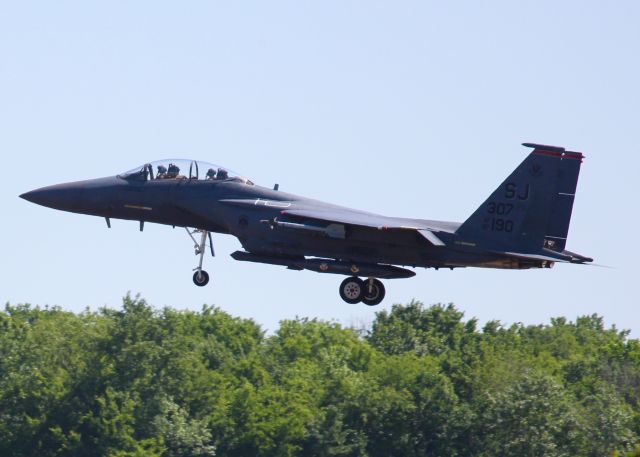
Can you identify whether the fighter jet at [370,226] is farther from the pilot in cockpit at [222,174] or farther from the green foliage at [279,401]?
the green foliage at [279,401]

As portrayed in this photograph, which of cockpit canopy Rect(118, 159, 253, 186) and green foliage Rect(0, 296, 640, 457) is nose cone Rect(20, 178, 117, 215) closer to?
cockpit canopy Rect(118, 159, 253, 186)

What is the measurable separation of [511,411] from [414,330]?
2378cm

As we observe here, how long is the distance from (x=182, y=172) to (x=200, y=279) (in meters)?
2.96

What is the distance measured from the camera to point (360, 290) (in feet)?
131

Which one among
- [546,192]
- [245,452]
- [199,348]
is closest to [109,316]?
[199,348]

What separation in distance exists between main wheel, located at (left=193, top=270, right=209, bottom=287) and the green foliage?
2516cm

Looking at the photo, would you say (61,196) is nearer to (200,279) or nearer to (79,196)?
(79,196)

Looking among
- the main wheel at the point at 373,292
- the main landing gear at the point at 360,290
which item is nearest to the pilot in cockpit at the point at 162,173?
the main landing gear at the point at 360,290

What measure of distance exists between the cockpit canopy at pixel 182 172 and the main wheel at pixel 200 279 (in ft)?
8.42

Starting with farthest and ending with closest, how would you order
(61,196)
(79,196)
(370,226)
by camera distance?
(61,196) < (79,196) < (370,226)

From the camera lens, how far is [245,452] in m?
70.0

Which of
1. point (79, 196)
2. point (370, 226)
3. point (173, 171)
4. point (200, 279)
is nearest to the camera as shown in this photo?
point (370, 226)

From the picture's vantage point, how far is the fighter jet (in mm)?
38656

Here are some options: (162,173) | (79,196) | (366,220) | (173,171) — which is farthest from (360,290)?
(79,196)
